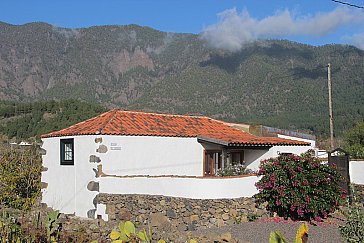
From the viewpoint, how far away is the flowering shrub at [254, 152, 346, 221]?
13.7 m

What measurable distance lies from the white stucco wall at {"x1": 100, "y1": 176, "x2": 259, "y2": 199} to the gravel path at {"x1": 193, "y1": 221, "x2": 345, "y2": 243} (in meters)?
1.11

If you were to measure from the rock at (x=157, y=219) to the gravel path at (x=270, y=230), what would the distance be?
1.18 metres

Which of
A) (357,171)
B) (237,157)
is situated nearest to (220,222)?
(237,157)

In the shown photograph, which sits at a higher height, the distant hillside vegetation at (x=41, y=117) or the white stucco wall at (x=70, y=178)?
the distant hillside vegetation at (x=41, y=117)

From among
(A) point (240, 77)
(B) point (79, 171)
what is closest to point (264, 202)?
(B) point (79, 171)

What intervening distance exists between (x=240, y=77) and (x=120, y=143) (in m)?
52.2

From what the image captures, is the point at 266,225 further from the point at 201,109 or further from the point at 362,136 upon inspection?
the point at 201,109

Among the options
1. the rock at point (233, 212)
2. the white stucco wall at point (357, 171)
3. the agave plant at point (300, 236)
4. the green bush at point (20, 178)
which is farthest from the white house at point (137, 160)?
the agave plant at point (300, 236)

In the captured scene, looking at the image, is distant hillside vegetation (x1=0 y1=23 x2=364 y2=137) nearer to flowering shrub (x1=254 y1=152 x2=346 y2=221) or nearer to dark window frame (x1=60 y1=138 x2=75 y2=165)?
flowering shrub (x1=254 y1=152 x2=346 y2=221)

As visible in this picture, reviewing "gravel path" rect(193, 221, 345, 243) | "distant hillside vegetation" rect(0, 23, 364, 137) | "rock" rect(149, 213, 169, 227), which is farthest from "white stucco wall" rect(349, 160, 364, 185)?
"distant hillside vegetation" rect(0, 23, 364, 137)

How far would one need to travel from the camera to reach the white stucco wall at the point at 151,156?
1522cm

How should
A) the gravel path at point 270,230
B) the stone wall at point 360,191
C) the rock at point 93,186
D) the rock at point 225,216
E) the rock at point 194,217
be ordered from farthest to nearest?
1. the stone wall at point 360,191
2. the rock at point 93,186
3. the rock at point 225,216
4. the rock at point 194,217
5. the gravel path at point 270,230

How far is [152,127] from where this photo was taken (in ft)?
56.4

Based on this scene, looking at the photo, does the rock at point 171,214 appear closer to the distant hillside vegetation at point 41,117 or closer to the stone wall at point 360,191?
the stone wall at point 360,191
